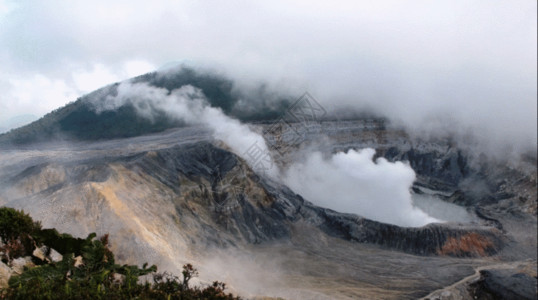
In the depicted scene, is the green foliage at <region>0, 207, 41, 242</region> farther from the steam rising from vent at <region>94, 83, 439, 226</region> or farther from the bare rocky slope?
the steam rising from vent at <region>94, 83, 439, 226</region>

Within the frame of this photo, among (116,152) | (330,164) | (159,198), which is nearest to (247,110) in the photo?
(330,164)

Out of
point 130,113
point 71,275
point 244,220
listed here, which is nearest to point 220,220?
point 244,220

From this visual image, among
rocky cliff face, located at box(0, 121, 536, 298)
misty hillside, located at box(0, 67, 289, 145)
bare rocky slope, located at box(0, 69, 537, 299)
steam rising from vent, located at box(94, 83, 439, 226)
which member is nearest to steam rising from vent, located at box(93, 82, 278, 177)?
steam rising from vent, located at box(94, 83, 439, 226)

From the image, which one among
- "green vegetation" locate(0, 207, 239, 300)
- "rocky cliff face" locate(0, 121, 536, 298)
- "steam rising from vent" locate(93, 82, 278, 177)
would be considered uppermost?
"steam rising from vent" locate(93, 82, 278, 177)

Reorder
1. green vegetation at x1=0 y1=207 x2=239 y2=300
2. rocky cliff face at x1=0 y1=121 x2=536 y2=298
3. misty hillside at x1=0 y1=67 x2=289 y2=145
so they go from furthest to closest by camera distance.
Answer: misty hillside at x1=0 y1=67 x2=289 y2=145 < rocky cliff face at x1=0 y1=121 x2=536 y2=298 < green vegetation at x1=0 y1=207 x2=239 y2=300

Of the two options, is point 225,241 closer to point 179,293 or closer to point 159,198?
point 159,198

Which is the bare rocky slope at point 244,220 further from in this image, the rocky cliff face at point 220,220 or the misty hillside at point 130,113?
the misty hillside at point 130,113
